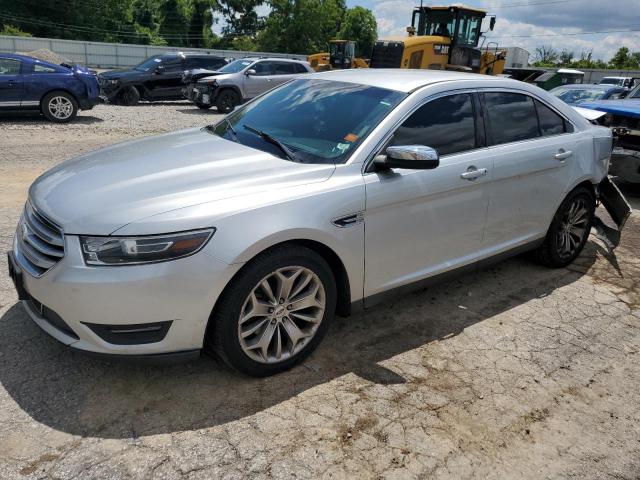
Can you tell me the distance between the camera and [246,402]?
2.96m

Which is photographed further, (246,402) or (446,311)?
(446,311)

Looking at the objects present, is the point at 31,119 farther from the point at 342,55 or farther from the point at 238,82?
the point at 342,55

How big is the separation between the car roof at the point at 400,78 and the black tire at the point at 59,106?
9.74m

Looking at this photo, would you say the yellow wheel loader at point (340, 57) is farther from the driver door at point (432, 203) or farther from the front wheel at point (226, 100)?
the driver door at point (432, 203)

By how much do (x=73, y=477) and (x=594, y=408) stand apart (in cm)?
276

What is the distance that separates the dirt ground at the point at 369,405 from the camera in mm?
2580

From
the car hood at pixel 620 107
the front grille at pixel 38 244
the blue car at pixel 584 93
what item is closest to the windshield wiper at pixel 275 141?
the front grille at pixel 38 244

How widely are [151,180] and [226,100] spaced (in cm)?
1396

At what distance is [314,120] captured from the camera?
3.75 meters

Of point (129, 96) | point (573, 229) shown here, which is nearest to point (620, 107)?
point (573, 229)

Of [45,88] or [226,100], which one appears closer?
[45,88]

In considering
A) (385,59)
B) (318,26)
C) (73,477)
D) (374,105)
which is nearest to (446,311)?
(374,105)

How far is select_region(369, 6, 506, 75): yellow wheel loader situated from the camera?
51.5ft

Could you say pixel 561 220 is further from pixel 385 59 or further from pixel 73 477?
pixel 385 59
